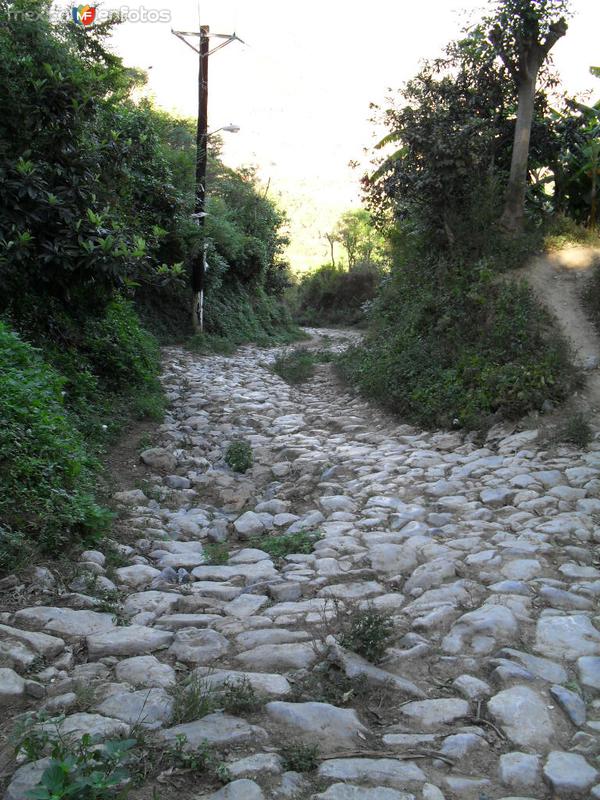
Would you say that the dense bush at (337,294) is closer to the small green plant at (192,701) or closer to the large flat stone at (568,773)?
the small green plant at (192,701)

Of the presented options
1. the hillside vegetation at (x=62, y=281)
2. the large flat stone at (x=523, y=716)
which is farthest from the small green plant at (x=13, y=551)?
the large flat stone at (x=523, y=716)

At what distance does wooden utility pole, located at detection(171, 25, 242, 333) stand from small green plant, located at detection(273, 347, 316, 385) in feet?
11.7

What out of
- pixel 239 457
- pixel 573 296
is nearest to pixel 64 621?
pixel 239 457

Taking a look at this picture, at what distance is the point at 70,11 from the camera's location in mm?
11812

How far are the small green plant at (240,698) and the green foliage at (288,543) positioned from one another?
7.04 ft

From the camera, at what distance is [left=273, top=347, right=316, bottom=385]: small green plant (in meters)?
14.3

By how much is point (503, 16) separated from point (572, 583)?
1050 centimetres

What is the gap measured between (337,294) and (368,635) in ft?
105

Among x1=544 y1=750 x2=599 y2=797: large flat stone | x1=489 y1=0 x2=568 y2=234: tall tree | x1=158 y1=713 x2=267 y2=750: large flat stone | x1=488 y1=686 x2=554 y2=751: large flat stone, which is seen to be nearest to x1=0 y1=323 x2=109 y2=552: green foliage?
x1=158 y1=713 x2=267 y2=750: large flat stone

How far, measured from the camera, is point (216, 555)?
5051 mm

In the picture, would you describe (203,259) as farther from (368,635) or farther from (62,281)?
(368,635)

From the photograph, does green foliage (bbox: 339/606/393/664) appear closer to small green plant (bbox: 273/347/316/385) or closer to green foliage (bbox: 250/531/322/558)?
green foliage (bbox: 250/531/322/558)

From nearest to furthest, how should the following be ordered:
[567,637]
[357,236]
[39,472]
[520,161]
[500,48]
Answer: [567,637]
[39,472]
[500,48]
[520,161]
[357,236]

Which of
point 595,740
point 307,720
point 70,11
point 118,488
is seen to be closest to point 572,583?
Result: point 595,740
